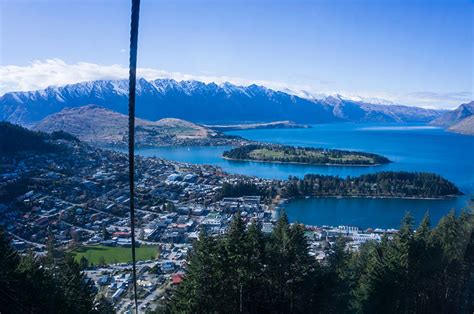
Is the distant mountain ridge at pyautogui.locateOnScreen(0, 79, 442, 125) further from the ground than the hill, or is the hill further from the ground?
the distant mountain ridge at pyautogui.locateOnScreen(0, 79, 442, 125)

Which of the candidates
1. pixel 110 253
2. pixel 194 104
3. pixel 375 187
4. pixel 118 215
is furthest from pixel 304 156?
pixel 194 104

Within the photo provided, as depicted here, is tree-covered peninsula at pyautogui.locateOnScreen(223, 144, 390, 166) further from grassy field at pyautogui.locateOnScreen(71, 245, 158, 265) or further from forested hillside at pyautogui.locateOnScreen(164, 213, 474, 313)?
forested hillside at pyautogui.locateOnScreen(164, 213, 474, 313)

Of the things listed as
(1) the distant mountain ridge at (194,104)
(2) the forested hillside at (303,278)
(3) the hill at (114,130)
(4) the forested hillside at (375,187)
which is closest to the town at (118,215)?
(4) the forested hillside at (375,187)

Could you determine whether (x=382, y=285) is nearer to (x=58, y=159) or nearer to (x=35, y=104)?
(x=58, y=159)

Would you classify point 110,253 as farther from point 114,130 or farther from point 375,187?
point 114,130

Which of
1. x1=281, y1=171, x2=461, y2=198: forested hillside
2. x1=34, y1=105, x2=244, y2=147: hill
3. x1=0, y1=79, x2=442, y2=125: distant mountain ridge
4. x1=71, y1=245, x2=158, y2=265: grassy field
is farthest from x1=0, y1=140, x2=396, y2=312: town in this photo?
x1=0, y1=79, x2=442, y2=125: distant mountain ridge
